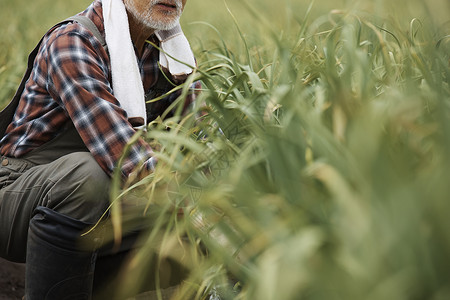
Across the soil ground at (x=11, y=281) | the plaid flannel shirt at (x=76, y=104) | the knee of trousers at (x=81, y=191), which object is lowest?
the soil ground at (x=11, y=281)

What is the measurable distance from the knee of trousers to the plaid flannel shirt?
3 centimetres

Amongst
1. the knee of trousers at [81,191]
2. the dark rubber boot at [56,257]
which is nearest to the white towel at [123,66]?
the knee of trousers at [81,191]

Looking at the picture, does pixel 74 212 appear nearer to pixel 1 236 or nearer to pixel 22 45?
pixel 1 236

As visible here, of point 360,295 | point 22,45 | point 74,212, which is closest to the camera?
point 360,295

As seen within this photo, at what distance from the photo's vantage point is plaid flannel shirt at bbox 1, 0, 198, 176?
153 cm

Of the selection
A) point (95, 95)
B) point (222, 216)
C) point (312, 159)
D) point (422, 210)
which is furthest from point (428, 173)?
point (95, 95)

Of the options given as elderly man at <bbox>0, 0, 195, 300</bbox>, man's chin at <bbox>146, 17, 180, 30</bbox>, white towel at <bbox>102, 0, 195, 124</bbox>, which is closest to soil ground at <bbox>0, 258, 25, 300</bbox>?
elderly man at <bbox>0, 0, 195, 300</bbox>

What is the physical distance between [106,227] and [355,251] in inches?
37.0

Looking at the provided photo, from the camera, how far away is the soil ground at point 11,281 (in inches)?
85.0

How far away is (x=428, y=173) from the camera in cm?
82

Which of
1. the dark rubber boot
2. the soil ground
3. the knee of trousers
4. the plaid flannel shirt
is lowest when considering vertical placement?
the soil ground

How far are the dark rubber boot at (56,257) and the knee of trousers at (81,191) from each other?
1.1 inches

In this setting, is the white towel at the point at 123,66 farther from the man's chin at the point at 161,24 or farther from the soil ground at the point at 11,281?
the soil ground at the point at 11,281

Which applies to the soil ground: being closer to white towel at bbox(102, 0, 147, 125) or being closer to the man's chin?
white towel at bbox(102, 0, 147, 125)
